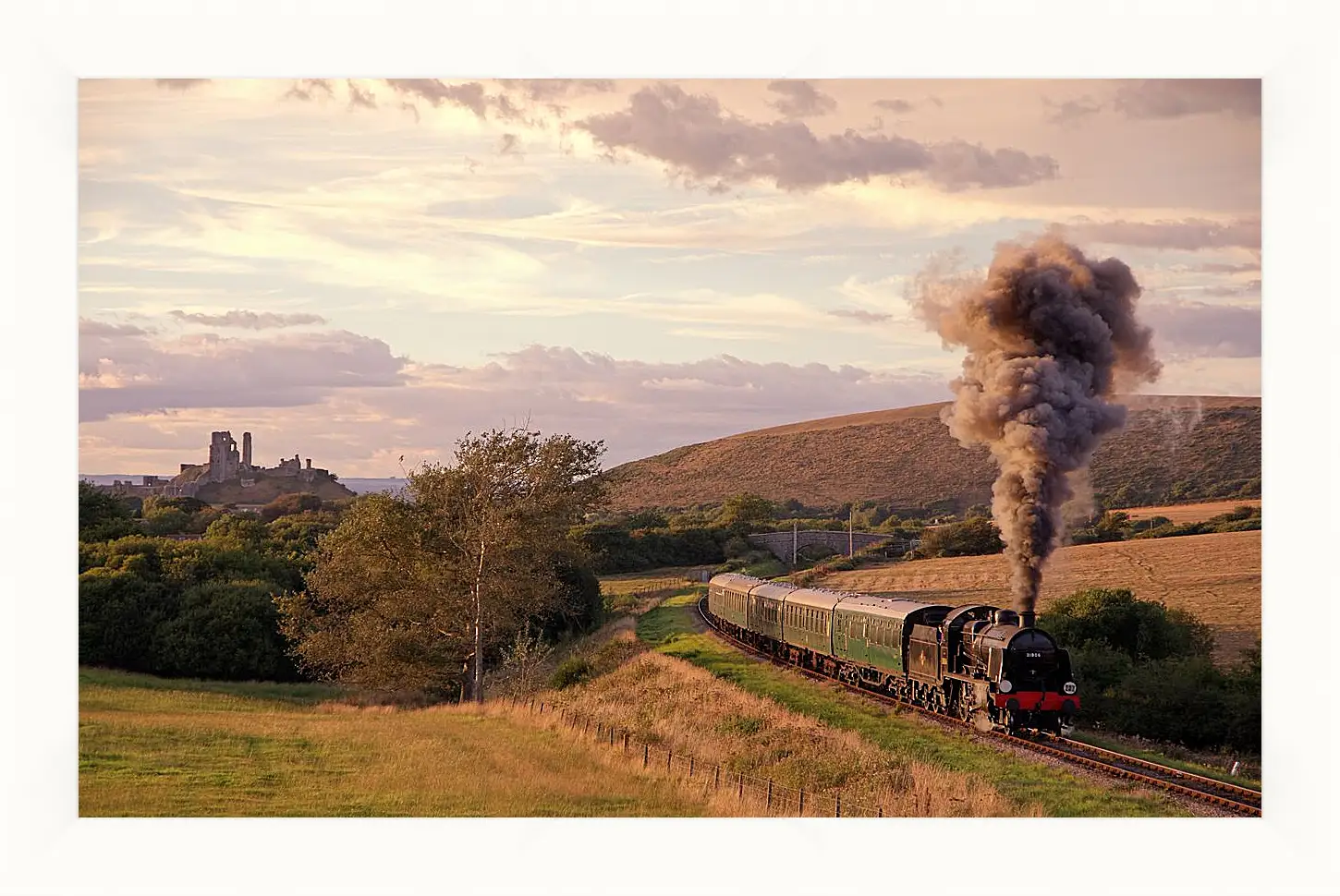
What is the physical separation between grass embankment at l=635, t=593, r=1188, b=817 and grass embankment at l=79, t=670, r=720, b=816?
2112 millimetres

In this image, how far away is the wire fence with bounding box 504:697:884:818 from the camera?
1350cm

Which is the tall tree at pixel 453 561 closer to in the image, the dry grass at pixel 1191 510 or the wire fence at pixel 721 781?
A: the wire fence at pixel 721 781

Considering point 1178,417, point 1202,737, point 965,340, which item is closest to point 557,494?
point 965,340

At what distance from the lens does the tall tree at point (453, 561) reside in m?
21.6

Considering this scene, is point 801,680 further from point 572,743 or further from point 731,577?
point 731,577

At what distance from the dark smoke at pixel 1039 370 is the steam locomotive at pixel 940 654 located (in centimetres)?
81

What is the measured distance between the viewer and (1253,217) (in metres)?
15.7

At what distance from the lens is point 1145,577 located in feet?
96.0

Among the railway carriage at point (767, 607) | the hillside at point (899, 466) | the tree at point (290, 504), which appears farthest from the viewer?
the hillside at point (899, 466)

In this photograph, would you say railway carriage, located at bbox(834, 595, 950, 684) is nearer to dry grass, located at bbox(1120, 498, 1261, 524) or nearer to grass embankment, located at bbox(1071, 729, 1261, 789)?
grass embankment, located at bbox(1071, 729, 1261, 789)

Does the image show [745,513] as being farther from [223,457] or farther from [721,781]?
[721,781]

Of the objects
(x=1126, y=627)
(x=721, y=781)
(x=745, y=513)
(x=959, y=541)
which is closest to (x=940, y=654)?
(x=721, y=781)

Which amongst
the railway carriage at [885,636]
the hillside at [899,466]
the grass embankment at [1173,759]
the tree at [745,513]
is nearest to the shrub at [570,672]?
the railway carriage at [885,636]
